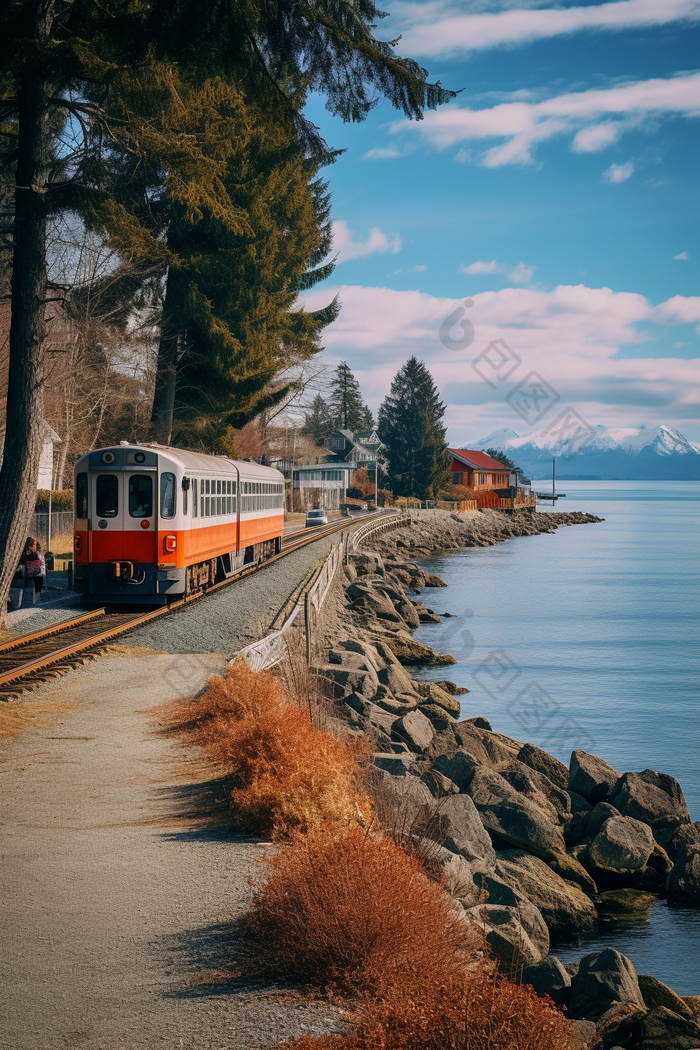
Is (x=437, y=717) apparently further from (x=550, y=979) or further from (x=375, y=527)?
(x=375, y=527)

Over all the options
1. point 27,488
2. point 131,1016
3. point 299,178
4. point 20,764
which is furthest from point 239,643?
point 299,178

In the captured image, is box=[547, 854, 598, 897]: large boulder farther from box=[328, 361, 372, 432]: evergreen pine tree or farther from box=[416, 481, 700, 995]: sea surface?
box=[328, 361, 372, 432]: evergreen pine tree

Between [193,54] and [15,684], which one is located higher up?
[193,54]

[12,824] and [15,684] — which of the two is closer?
[12,824]

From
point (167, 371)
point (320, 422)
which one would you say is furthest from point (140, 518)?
point (320, 422)

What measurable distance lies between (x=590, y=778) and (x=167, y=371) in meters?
22.0

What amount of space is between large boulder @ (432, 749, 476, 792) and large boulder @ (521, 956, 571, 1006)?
4.71 metres

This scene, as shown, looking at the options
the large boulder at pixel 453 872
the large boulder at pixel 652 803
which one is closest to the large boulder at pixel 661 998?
the large boulder at pixel 453 872

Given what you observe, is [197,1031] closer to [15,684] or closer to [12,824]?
[12,824]

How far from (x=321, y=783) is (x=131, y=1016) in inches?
113

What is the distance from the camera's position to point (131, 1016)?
179 inches

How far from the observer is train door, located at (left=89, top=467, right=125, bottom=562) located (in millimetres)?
19500

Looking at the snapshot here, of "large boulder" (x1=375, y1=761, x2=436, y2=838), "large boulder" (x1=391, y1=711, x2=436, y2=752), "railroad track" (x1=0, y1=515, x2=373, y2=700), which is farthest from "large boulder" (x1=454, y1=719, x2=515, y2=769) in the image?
"railroad track" (x1=0, y1=515, x2=373, y2=700)

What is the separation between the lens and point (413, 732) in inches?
566
